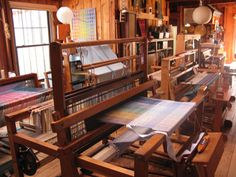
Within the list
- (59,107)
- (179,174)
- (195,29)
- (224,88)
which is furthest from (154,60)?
(59,107)

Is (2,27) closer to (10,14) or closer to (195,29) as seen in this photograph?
(10,14)

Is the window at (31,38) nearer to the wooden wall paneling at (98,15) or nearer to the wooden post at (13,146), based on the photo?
the wooden wall paneling at (98,15)

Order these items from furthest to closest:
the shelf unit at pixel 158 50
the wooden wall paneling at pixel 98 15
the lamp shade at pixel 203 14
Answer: the shelf unit at pixel 158 50, the wooden wall paneling at pixel 98 15, the lamp shade at pixel 203 14

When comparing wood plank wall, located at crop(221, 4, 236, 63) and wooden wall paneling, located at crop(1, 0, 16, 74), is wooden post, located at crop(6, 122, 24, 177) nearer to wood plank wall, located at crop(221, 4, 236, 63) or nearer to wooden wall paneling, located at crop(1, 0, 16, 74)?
wooden wall paneling, located at crop(1, 0, 16, 74)

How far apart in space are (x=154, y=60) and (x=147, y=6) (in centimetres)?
131

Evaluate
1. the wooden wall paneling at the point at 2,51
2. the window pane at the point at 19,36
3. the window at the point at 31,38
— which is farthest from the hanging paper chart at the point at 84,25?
the wooden wall paneling at the point at 2,51

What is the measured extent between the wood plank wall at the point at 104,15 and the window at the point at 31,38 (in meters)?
0.93

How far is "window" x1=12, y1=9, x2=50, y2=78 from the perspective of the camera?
15.4 feet

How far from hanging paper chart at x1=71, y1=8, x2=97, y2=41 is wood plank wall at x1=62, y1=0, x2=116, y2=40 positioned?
0.31ft

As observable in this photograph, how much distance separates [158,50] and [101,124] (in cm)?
484

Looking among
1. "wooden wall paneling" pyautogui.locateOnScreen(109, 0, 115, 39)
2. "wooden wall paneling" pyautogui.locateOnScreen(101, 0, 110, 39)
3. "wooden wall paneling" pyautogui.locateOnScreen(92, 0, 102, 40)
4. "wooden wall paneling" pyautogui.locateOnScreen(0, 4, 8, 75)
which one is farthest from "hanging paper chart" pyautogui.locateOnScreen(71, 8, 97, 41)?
"wooden wall paneling" pyautogui.locateOnScreen(0, 4, 8, 75)

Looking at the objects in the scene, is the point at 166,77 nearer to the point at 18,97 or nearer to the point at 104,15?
the point at 18,97

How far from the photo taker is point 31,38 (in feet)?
16.3

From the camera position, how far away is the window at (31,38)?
4691 millimetres
